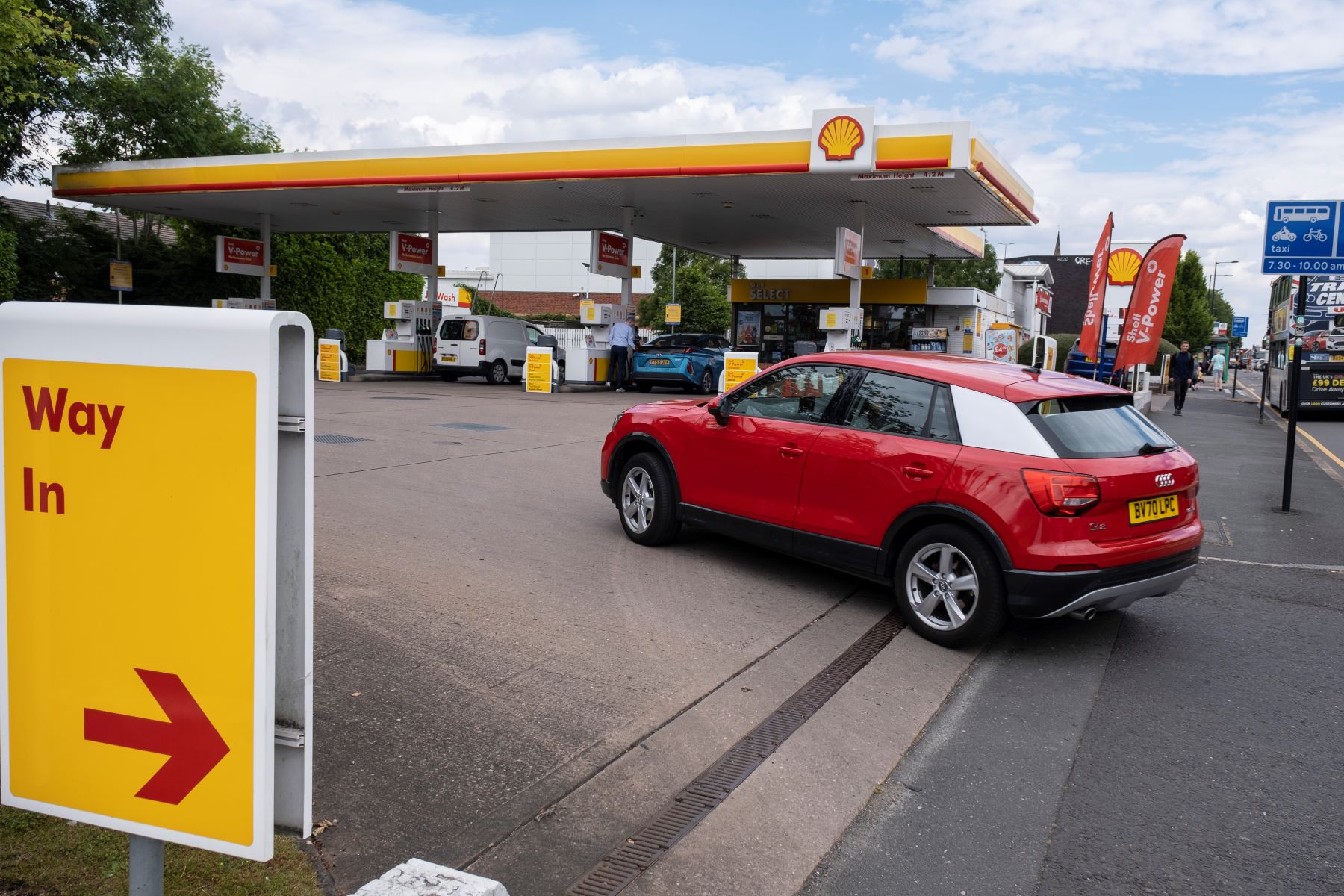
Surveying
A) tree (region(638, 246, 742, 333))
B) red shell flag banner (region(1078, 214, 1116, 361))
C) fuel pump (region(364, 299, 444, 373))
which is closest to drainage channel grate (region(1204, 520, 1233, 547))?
red shell flag banner (region(1078, 214, 1116, 361))

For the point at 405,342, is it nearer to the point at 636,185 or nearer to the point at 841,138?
the point at 636,185

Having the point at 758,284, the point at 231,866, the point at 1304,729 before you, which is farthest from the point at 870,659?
the point at 758,284

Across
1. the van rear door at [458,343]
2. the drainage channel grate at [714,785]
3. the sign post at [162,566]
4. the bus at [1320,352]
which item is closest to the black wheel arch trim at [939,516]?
the drainage channel grate at [714,785]

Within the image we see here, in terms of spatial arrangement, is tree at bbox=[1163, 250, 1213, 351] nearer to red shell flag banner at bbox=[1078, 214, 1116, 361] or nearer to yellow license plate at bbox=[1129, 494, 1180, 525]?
red shell flag banner at bbox=[1078, 214, 1116, 361]

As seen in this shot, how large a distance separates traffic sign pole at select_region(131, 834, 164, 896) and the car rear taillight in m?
4.35

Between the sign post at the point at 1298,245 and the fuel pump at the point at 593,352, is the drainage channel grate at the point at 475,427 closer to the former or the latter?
the sign post at the point at 1298,245

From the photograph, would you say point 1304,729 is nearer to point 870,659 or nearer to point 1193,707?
point 1193,707

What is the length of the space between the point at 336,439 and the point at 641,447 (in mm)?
6402

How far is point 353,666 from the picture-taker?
485cm

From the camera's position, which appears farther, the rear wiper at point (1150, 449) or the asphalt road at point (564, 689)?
the rear wiper at point (1150, 449)

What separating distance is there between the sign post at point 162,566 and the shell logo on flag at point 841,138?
59.9ft

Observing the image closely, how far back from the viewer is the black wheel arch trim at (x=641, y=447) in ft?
24.5

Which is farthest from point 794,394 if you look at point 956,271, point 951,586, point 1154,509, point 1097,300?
point 956,271

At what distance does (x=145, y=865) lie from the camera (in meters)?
2.20
